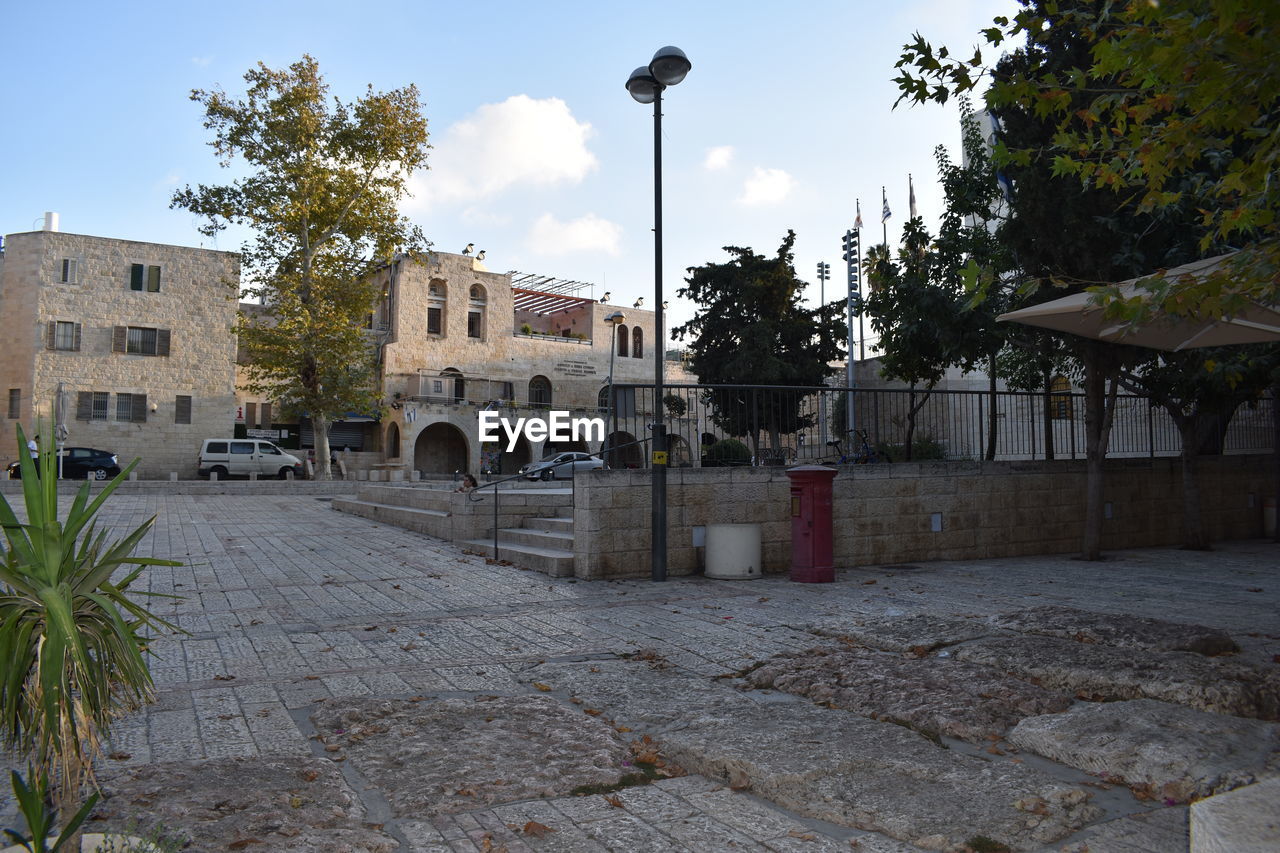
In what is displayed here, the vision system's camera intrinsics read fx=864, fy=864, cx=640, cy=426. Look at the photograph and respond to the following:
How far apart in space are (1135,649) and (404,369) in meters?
45.3

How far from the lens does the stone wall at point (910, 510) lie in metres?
10.4

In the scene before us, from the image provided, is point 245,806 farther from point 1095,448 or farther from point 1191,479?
point 1191,479

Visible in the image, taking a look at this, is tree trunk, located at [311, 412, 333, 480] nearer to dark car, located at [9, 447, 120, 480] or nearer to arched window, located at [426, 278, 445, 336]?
dark car, located at [9, 447, 120, 480]

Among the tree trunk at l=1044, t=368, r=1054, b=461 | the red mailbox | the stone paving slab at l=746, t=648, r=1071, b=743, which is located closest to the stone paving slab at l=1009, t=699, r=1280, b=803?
the stone paving slab at l=746, t=648, r=1071, b=743

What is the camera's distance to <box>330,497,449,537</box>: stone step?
15194mm

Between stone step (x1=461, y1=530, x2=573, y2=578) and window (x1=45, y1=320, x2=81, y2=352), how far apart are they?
34.3 meters

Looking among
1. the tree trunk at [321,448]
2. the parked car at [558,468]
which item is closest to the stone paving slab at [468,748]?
the parked car at [558,468]

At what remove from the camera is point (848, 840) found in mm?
3158

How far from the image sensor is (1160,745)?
Answer: 3.79 meters

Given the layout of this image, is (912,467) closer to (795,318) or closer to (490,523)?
(490,523)

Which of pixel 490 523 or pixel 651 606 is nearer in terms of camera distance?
pixel 651 606

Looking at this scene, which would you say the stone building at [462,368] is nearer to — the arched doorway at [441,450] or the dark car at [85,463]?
the arched doorway at [441,450]

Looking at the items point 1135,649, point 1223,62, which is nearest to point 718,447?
point 1135,649

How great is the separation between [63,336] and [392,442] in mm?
15435
